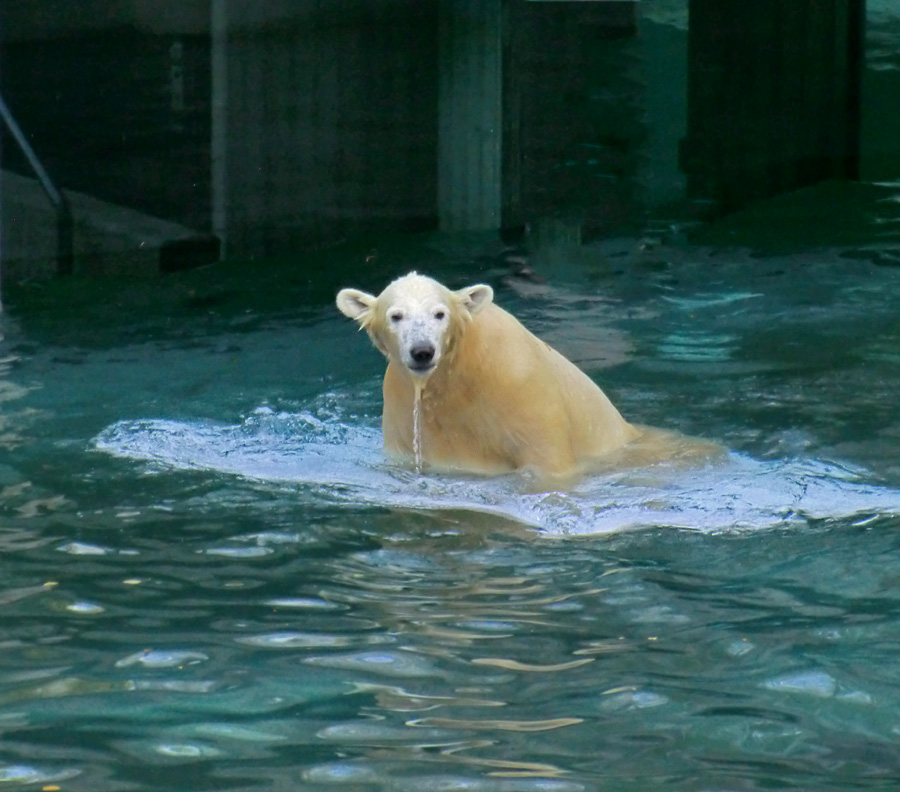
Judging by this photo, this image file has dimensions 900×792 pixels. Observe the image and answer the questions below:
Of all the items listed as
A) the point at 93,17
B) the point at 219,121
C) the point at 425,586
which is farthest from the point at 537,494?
the point at 219,121

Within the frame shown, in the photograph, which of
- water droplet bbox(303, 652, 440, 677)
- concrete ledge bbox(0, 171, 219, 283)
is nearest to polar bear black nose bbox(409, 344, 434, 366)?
water droplet bbox(303, 652, 440, 677)

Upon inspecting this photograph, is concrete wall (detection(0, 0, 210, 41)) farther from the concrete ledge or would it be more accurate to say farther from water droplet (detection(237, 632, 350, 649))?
water droplet (detection(237, 632, 350, 649))

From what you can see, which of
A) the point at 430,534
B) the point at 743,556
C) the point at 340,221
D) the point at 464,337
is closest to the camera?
the point at 743,556

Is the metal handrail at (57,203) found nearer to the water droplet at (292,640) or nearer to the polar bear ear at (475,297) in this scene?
the polar bear ear at (475,297)

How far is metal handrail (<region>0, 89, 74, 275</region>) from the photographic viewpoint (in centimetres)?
1066

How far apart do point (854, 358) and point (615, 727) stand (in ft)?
17.8

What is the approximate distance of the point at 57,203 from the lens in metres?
10.8

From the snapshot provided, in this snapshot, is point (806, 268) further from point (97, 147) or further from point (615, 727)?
point (615, 727)

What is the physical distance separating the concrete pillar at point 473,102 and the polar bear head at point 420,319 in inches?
309

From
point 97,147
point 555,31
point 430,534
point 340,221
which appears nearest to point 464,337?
point 430,534

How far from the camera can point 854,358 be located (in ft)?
26.5

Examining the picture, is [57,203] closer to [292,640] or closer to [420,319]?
[420,319]

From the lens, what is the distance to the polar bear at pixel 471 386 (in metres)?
5.35

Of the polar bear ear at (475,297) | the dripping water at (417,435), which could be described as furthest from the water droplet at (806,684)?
the dripping water at (417,435)
